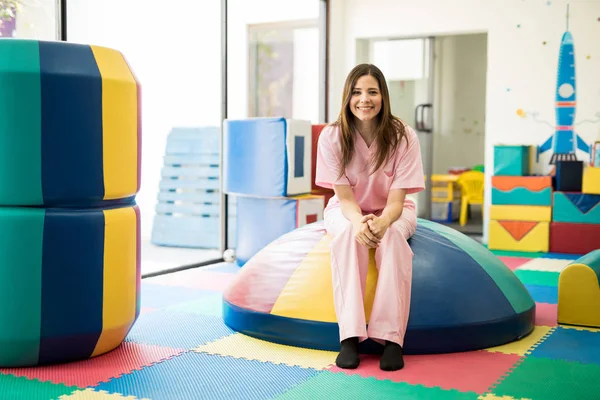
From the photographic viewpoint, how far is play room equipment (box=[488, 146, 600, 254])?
19.4ft

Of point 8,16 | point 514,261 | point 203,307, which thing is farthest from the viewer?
point 514,261

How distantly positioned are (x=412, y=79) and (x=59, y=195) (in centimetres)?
608

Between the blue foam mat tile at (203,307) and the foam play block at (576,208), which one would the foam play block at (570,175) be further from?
the blue foam mat tile at (203,307)

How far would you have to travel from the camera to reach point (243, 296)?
3070 millimetres

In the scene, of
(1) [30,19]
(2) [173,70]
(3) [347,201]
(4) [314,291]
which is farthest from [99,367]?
(2) [173,70]

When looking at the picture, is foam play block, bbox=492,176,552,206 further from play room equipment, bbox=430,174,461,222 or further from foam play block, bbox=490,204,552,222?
play room equipment, bbox=430,174,461,222

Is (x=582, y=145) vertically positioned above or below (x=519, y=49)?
below

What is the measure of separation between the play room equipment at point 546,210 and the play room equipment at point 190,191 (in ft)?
8.59

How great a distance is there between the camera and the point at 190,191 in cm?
634

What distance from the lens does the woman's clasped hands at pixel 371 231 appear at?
2635 mm

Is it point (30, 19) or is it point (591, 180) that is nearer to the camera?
point (30, 19)

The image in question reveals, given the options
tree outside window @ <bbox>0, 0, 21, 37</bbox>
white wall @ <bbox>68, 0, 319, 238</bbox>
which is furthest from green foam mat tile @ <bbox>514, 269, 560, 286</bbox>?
tree outside window @ <bbox>0, 0, 21, 37</bbox>

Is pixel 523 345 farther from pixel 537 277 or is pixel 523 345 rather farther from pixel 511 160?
pixel 511 160

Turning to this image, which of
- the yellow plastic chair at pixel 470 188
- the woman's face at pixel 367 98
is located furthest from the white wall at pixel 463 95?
the woman's face at pixel 367 98
